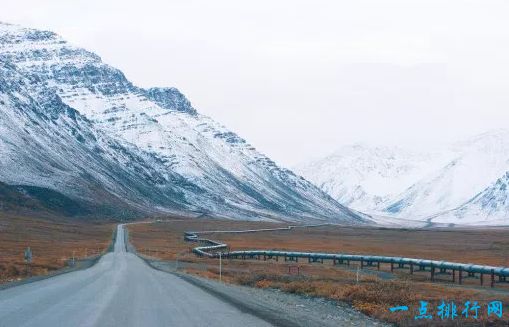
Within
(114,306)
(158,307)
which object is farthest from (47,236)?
(158,307)

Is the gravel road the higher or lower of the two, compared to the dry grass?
higher

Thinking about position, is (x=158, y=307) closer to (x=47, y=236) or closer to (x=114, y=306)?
(x=114, y=306)

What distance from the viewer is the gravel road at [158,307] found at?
2445 cm

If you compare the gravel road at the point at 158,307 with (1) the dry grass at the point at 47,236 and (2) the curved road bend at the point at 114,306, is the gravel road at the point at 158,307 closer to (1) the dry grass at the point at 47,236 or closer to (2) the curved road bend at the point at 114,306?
(2) the curved road bend at the point at 114,306

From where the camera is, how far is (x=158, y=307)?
94.3 feet

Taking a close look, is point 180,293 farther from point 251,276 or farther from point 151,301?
point 251,276

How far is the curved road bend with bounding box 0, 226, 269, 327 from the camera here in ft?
78.8

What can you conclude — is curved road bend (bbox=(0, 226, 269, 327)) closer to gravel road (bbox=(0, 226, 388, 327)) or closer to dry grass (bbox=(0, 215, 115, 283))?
gravel road (bbox=(0, 226, 388, 327))

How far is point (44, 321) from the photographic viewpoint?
2341 centimetres

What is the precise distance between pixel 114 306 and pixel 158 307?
169 centimetres

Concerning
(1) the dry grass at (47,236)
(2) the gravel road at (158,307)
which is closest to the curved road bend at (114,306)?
(2) the gravel road at (158,307)

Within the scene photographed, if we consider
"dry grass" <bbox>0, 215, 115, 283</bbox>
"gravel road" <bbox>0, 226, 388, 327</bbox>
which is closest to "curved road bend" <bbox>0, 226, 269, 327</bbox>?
"gravel road" <bbox>0, 226, 388, 327</bbox>

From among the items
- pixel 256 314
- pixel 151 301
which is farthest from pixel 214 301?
pixel 256 314

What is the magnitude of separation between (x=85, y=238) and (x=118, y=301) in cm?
12402
